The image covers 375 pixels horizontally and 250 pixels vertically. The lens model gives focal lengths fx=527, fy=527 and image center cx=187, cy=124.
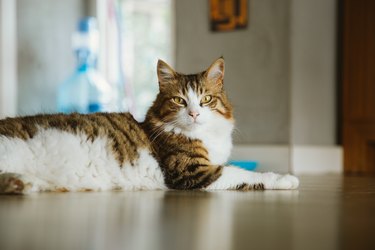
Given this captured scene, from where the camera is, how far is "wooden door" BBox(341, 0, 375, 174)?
3480mm

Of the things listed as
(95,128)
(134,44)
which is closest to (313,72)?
(134,44)

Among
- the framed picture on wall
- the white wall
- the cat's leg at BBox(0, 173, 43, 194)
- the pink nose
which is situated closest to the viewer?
the cat's leg at BBox(0, 173, 43, 194)

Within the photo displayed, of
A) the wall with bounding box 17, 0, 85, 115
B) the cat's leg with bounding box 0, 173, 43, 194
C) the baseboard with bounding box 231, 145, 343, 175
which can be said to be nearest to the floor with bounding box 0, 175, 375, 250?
the cat's leg with bounding box 0, 173, 43, 194

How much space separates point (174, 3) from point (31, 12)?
3.59 ft

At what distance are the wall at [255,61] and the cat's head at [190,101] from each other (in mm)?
1329

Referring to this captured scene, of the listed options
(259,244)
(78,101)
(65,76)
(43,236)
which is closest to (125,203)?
(43,236)

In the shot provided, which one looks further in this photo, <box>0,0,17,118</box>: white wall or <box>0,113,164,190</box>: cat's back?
<box>0,0,17,118</box>: white wall

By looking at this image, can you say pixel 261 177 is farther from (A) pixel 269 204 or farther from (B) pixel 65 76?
(B) pixel 65 76

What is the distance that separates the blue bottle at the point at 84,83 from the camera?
4066 mm

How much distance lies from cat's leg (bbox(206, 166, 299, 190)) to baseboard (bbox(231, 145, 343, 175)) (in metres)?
1.28

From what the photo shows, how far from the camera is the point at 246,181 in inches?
74.5

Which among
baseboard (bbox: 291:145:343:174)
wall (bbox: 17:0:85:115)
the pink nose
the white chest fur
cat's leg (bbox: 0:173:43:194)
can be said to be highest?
wall (bbox: 17:0:85:115)

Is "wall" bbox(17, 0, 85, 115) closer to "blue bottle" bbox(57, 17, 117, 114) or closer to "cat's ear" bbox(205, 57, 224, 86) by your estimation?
"blue bottle" bbox(57, 17, 117, 114)

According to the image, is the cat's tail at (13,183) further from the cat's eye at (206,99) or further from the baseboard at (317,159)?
the baseboard at (317,159)
